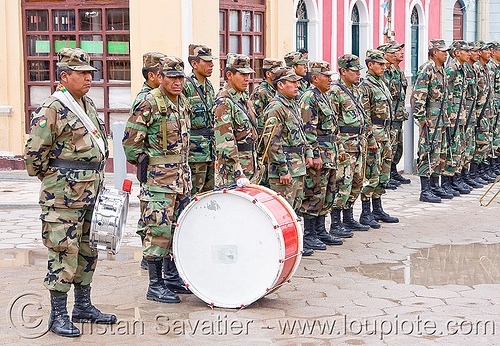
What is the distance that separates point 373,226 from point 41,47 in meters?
7.60

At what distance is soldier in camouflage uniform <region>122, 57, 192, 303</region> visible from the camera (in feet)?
23.3

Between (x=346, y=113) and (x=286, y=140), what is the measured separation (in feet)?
4.74

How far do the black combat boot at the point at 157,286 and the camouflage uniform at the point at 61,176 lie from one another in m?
1.04

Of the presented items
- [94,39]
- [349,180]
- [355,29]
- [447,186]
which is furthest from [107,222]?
[355,29]

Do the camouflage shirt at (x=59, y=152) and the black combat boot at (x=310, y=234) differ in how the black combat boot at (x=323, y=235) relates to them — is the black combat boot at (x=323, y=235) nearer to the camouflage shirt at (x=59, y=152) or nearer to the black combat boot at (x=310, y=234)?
the black combat boot at (x=310, y=234)

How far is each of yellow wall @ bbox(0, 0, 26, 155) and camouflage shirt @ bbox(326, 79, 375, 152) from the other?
7378 millimetres

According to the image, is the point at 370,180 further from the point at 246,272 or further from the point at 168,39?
the point at 168,39

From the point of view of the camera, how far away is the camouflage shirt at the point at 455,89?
1296cm

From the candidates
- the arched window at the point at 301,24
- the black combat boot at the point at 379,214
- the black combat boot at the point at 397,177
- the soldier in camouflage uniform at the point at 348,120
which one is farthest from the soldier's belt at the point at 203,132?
the arched window at the point at 301,24

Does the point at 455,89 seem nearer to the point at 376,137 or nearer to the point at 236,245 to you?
the point at 376,137

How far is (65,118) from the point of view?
625cm

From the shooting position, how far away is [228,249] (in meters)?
6.83

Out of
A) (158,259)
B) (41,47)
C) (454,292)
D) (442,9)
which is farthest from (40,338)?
(442,9)

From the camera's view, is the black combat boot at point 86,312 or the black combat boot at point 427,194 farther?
the black combat boot at point 427,194
